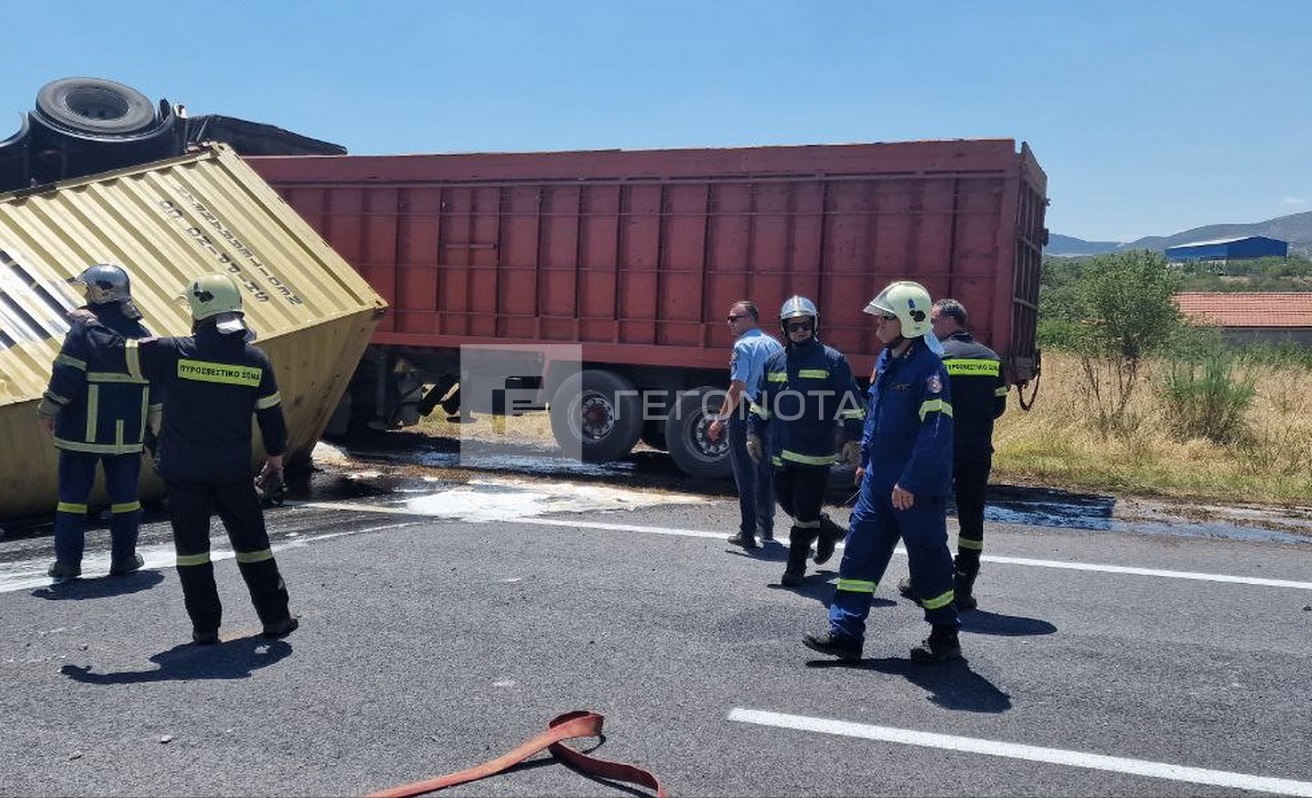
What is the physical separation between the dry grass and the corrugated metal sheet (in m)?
6.77

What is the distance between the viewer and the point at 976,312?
10.0 meters

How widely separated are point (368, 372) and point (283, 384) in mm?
3455

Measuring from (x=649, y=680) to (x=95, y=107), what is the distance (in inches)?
456

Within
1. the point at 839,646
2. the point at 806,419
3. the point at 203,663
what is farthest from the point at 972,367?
the point at 203,663

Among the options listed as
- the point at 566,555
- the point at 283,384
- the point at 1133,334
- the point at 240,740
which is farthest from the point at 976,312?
the point at 1133,334

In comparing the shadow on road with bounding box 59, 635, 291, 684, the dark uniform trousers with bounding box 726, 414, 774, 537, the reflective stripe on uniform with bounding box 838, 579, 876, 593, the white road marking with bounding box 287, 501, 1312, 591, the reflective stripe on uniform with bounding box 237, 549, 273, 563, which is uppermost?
the dark uniform trousers with bounding box 726, 414, 774, 537

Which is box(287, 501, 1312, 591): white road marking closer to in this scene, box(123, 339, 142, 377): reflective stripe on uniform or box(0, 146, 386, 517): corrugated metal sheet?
box(0, 146, 386, 517): corrugated metal sheet

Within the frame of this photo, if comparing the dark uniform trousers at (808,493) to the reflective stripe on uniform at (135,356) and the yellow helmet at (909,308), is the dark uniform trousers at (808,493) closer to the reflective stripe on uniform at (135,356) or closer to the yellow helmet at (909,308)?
the yellow helmet at (909,308)

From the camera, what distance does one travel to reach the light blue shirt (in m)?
7.55

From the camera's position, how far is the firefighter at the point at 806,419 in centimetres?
634

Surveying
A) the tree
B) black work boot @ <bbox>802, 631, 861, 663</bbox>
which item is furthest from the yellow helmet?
the tree

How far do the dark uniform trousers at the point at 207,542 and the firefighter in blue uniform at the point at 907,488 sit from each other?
2.52 meters

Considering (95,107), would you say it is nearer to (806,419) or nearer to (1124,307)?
(806,419)

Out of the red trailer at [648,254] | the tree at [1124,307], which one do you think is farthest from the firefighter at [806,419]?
the tree at [1124,307]
